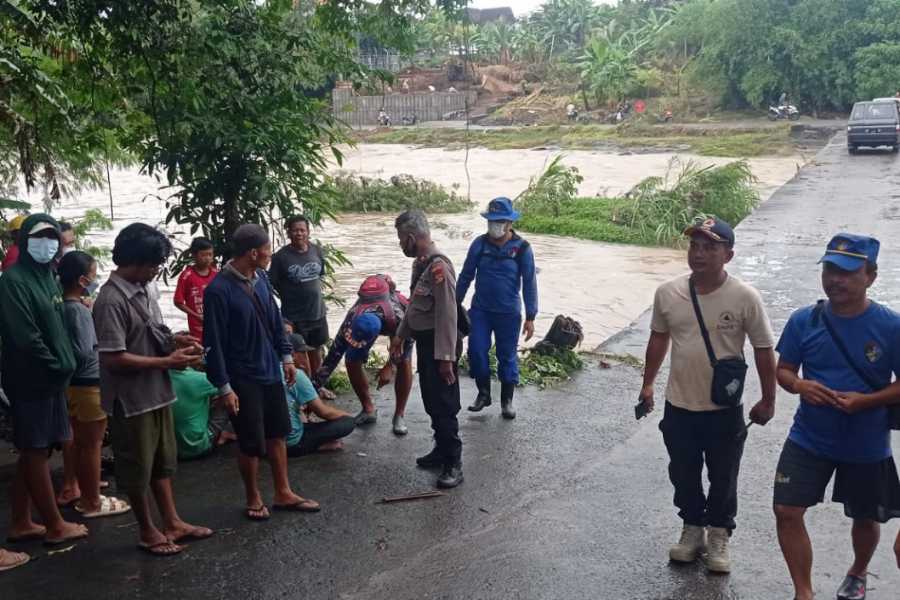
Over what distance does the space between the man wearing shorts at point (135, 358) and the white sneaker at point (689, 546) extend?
8.62ft

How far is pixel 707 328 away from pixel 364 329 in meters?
2.92

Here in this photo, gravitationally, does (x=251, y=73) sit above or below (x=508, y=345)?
above

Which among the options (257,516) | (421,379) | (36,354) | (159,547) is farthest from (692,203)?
(36,354)

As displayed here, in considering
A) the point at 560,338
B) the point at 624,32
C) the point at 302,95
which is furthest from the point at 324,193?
the point at 624,32

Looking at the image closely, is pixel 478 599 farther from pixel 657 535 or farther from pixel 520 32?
pixel 520 32

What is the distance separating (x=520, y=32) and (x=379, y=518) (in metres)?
67.2

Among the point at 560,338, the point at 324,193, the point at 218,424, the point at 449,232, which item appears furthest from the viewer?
the point at 449,232

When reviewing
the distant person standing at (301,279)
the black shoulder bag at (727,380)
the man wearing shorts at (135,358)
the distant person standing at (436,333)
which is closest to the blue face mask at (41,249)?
the man wearing shorts at (135,358)

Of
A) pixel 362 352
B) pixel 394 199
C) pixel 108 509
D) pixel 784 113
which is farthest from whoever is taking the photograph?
pixel 784 113

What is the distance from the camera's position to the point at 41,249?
507cm

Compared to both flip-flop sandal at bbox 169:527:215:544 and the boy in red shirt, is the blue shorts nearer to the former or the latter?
the boy in red shirt

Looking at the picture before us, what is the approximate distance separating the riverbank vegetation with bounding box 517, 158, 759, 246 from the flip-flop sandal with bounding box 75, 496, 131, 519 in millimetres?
15618

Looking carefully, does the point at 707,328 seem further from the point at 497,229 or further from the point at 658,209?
the point at 658,209

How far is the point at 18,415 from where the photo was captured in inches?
203
